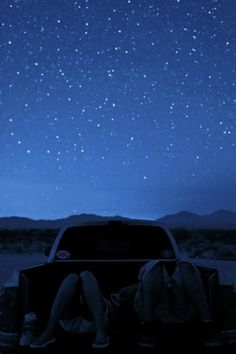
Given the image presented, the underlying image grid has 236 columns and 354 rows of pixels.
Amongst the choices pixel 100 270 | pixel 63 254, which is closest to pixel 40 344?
pixel 100 270

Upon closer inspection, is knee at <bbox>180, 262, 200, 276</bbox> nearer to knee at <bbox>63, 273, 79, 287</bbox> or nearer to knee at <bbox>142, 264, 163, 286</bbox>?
knee at <bbox>142, 264, 163, 286</bbox>

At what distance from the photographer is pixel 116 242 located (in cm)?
611

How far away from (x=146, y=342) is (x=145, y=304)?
0.28 metres

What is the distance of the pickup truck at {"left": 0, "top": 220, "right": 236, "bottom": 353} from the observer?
4.30m

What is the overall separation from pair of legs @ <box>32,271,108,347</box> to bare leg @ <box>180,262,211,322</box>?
660 mm

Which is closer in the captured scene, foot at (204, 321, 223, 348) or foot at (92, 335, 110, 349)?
foot at (92, 335, 110, 349)

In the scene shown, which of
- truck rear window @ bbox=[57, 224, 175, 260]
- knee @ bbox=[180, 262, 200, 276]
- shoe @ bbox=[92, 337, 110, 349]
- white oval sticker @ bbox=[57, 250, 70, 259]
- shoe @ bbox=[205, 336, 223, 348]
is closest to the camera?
shoe @ bbox=[92, 337, 110, 349]

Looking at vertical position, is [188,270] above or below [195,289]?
above

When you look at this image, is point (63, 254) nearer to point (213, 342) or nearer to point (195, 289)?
point (195, 289)

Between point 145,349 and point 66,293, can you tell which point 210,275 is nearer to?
point 145,349

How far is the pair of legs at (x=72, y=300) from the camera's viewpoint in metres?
4.05

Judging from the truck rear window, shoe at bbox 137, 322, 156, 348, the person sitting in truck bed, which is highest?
the truck rear window

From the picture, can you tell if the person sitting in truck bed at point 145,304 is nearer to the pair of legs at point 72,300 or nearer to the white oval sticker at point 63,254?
the pair of legs at point 72,300

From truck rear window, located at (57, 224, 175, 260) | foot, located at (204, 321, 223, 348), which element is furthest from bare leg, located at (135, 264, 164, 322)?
truck rear window, located at (57, 224, 175, 260)
